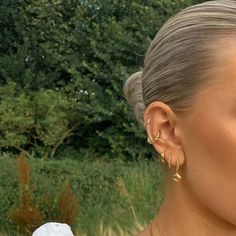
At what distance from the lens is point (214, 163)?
1.42 m

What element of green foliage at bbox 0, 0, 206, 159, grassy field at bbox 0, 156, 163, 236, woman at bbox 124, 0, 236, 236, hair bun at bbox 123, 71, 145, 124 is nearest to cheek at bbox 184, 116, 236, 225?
woman at bbox 124, 0, 236, 236

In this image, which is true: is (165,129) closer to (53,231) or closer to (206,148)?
(206,148)

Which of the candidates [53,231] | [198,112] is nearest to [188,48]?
[198,112]

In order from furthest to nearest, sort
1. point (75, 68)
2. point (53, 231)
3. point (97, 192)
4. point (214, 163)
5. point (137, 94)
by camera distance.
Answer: point (75, 68) < point (97, 192) < point (53, 231) < point (137, 94) < point (214, 163)

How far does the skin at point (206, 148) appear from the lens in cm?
141

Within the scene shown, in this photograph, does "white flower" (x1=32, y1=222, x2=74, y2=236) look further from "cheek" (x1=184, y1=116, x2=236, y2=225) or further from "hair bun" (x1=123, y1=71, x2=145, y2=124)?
"cheek" (x1=184, y1=116, x2=236, y2=225)

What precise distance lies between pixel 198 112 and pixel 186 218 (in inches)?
8.8

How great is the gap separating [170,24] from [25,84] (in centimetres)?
749

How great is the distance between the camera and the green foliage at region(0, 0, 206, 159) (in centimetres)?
818

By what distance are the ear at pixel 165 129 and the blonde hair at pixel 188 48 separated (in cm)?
2

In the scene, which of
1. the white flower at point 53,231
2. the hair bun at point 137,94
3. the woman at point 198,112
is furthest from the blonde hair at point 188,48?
the white flower at point 53,231

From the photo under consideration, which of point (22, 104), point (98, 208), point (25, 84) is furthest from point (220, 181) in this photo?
point (25, 84)

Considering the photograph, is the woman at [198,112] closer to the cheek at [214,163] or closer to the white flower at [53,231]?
the cheek at [214,163]

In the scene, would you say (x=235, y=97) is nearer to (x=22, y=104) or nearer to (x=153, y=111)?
(x=153, y=111)
